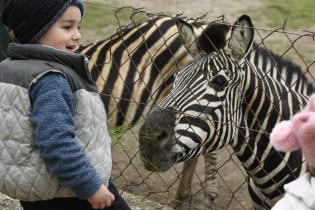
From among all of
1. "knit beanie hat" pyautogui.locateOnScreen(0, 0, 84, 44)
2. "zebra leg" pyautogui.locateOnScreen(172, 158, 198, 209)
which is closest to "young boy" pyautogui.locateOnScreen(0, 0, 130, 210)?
"knit beanie hat" pyautogui.locateOnScreen(0, 0, 84, 44)

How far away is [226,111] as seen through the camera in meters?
3.33

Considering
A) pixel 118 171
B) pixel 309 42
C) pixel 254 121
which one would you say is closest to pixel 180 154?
pixel 254 121

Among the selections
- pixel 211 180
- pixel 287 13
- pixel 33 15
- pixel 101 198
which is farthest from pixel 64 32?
pixel 287 13

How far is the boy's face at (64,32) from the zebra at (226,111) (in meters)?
0.90

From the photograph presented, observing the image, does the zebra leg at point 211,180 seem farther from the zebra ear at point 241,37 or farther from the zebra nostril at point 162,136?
the zebra ear at point 241,37

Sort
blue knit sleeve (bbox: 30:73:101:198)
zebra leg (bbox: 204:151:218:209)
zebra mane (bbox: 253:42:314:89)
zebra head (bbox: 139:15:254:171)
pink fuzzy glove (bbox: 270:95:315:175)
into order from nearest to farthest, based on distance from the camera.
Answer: pink fuzzy glove (bbox: 270:95:315:175)
blue knit sleeve (bbox: 30:73:101:198)
zebra head (bbox: 139:15:254:171)
zebra mane (bbox: 253:42:314:89)
zebra leg (bbox: 204:151:218:209)

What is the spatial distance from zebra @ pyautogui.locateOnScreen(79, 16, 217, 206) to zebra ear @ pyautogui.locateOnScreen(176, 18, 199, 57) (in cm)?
→ 118

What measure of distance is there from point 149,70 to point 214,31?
1.72 metres

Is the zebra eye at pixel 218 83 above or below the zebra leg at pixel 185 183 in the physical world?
above

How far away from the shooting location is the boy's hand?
2467 millimetres

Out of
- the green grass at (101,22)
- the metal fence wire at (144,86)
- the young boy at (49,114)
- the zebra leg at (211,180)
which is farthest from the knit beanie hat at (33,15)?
the green grass at (101,22)

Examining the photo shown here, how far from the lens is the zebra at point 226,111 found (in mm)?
3258

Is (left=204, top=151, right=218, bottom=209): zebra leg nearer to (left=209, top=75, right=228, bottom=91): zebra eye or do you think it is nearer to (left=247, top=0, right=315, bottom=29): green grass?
(left=209, top=75, right=228, bottom=91): zebra eye

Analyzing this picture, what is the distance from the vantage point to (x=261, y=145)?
3.50 m
